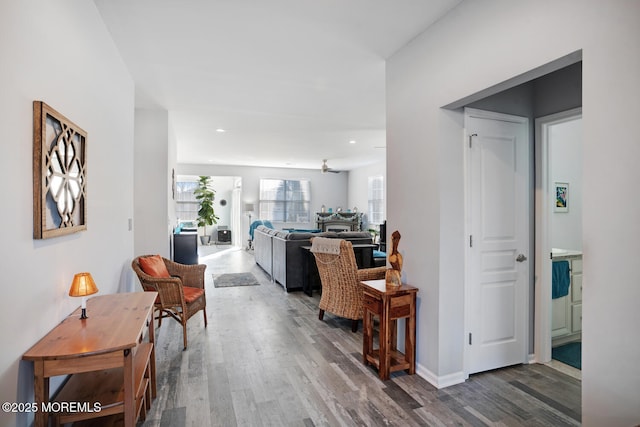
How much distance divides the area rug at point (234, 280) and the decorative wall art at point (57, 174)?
4.14m

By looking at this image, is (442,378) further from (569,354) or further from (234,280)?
(234,280)

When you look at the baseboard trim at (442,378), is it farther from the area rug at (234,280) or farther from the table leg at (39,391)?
the area rug at (234,280)

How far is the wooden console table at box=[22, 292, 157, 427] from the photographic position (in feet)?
4.77

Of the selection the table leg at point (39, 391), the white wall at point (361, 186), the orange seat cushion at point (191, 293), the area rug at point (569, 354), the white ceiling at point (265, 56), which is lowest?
the area rug at point (569, 354)

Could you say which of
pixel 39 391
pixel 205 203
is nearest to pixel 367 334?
pixel 39 391

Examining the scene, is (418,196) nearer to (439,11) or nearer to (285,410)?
(439,11)

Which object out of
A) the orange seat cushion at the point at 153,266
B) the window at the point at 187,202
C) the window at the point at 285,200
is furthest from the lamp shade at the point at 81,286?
the window at the point at 187,202

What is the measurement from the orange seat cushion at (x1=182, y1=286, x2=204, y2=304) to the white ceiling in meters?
2.26

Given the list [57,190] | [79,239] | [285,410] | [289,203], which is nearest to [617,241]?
[285,410]

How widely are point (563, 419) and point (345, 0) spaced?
10.0 ft

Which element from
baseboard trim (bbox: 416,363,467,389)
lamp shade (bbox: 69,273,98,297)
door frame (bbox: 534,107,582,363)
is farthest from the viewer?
door frame (bbox: 534,107,582,363)

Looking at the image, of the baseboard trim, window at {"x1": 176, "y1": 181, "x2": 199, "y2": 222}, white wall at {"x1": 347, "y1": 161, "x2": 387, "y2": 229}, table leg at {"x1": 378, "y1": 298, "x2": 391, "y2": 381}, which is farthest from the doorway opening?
window at {"x1": 176, "y1": 181, "x2": 199, "y2": 222}

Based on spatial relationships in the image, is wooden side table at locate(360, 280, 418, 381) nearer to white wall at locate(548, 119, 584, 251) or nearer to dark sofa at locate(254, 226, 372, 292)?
white wall at locate(548, 119, 584, 251)

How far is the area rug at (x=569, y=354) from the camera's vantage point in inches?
120
